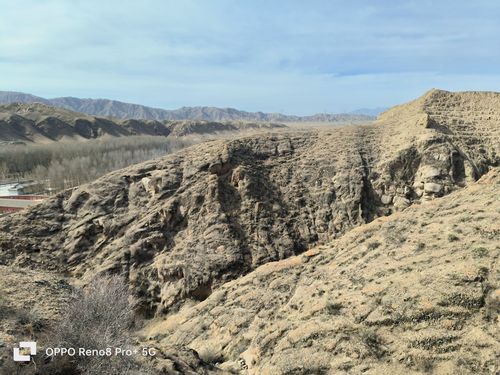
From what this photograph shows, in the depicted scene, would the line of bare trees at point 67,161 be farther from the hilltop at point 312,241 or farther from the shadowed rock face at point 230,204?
the hilltop at point 312,241

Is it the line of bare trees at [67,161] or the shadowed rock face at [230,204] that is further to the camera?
the line of bare trees at [67,161]

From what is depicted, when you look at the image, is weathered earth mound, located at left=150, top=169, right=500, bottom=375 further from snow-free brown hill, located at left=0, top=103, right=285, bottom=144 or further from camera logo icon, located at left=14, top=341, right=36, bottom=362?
snow-free brown hill, located at left=0, top=103, right=285, bottom=144

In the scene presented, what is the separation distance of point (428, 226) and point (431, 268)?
2.85 m

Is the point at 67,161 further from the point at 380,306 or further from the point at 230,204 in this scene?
the point at 380,306

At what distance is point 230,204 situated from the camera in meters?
20.6

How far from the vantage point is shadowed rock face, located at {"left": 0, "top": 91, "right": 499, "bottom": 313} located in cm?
1831

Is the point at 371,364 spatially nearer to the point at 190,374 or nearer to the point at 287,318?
the point at 287,318

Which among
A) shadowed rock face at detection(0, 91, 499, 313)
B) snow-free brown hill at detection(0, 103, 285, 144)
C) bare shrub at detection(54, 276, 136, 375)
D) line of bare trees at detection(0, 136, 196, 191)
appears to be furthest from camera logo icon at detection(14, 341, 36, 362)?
snow-free brown hill at detection(0, 103, 285, 144)

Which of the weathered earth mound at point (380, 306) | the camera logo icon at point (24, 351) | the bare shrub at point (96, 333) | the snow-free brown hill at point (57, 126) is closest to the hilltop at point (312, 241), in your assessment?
the weathered earth mound at point (380, 306)

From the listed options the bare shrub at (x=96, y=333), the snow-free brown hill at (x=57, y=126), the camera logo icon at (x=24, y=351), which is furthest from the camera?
the snow-free brown hill at (x=57, y=126)

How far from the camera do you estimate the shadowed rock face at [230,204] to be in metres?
18.3

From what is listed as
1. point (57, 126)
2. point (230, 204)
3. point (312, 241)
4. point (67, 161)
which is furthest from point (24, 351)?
point (57, 126)

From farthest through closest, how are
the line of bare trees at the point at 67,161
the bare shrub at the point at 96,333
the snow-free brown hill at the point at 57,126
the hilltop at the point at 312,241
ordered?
the snow-free brown hill at the point at 57,126 < the line of bare trees at the point at 67,161 < the hilltop at the point at 312,241 < the bare shrub at the point at 96,333

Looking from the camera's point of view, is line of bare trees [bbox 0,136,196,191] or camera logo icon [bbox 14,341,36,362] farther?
line of bare trees [bbox 0,136,196,191]
